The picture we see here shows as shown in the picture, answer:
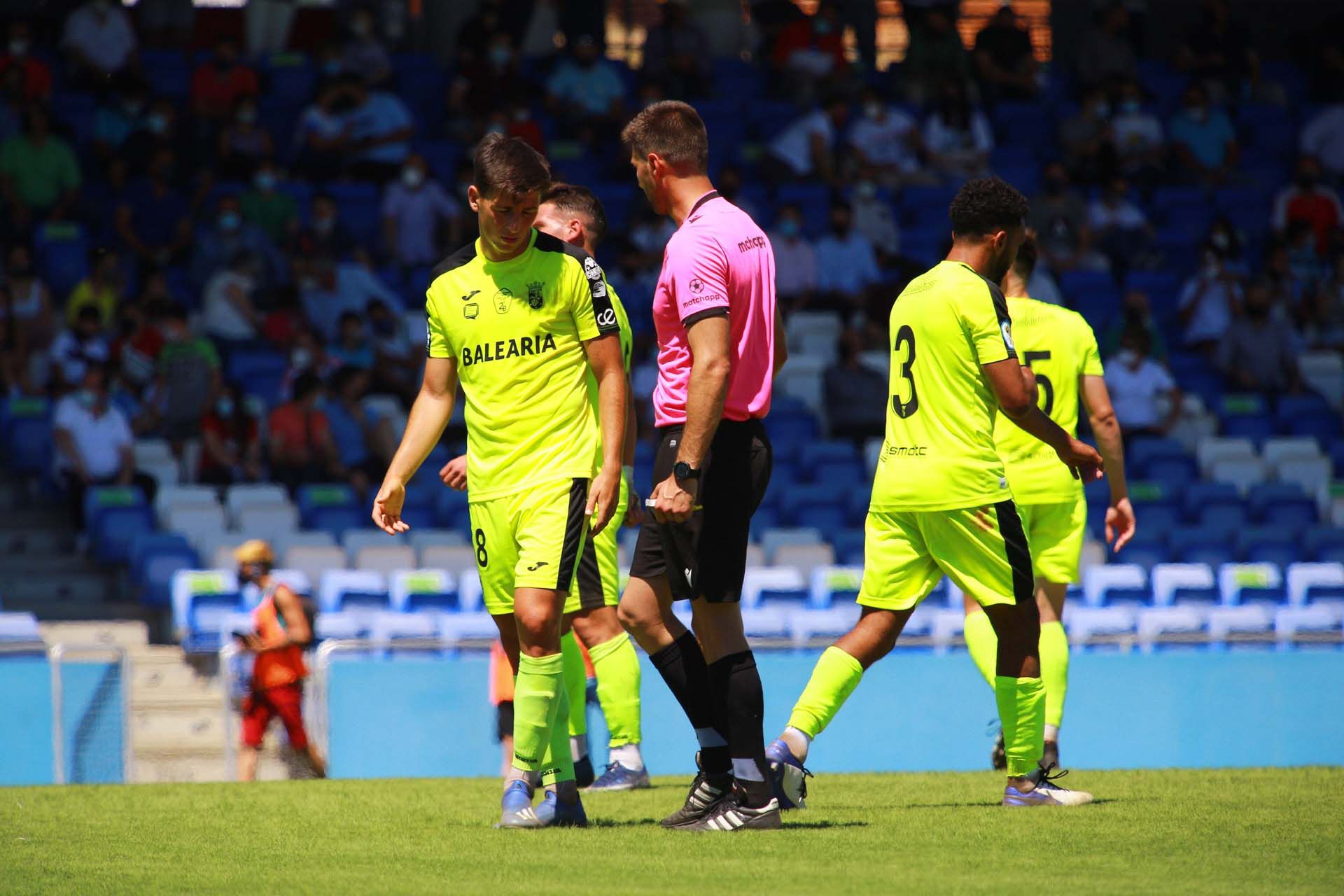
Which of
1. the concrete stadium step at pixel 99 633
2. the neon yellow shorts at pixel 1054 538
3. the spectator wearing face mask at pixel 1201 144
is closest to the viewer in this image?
the neon yellow shorts at pixel 1054 538

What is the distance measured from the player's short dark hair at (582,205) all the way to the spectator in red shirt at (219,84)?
9919 mm

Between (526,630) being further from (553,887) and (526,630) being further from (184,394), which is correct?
(184,394)

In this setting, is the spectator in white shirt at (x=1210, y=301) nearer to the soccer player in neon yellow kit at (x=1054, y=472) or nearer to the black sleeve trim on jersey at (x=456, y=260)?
the soccer player in neon yellow kit at (x=1054, y=472)

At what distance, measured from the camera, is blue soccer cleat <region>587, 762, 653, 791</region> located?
689 cm

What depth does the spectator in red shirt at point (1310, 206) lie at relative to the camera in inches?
690

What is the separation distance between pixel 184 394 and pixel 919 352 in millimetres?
8729

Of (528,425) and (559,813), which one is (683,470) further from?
(559,813)

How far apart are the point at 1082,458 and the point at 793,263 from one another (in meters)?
10.3

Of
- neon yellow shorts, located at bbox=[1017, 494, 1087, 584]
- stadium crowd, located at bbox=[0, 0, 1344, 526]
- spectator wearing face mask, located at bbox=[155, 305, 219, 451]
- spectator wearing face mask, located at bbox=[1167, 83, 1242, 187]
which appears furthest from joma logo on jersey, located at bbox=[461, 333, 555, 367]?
spectator wearing face mask, located at bbox=[1167, 83, 1242, 187]

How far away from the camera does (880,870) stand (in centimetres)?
441

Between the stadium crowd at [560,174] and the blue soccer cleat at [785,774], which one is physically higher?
the stadium crowd at [560,174]

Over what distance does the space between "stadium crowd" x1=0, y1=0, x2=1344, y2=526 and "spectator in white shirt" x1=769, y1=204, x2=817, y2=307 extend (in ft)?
0.09

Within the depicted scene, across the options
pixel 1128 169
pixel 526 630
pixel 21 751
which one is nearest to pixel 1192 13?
pixel 1128 169

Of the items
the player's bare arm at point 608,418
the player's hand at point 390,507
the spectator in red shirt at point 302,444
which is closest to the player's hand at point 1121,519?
the player's bare arm at point 608,418
